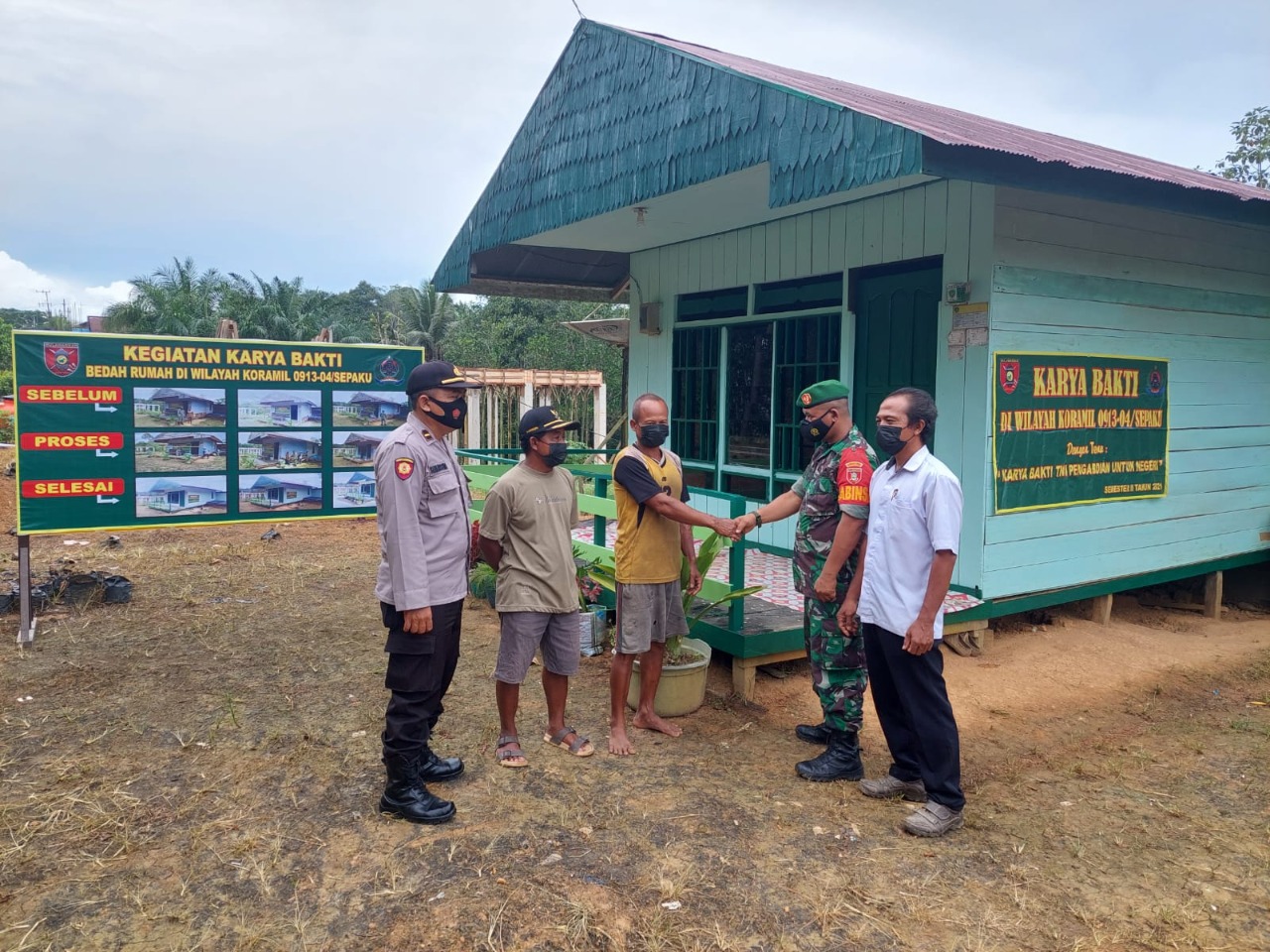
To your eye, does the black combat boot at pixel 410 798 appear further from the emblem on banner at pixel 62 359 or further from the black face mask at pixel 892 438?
the emblem on banner at pixel 62 359

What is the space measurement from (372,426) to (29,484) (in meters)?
2.27

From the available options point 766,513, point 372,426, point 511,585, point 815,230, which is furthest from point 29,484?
point 815,230

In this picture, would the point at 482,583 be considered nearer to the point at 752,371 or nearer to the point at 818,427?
the point at 752,371

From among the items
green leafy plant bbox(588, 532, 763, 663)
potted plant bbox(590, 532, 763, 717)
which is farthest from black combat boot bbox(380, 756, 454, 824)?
green leafy plant bbox(588, 532, 763, 663)

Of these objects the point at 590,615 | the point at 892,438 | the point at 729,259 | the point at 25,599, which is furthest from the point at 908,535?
the point at 25,599

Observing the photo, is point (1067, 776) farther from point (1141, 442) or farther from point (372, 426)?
point (372, 426)

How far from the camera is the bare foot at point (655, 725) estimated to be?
15.4 ft

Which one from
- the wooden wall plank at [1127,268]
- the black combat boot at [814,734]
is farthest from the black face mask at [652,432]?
the wooden wall plank at [1127,268]

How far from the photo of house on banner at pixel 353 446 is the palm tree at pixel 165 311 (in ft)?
60.6

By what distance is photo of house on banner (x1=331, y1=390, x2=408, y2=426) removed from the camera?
23.2 feet

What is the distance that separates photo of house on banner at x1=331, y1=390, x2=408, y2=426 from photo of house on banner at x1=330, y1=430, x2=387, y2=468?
3.2 inches

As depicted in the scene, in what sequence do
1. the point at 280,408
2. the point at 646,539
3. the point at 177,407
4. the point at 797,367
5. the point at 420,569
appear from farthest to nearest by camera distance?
the point at 797,367 → the point at 280,408 → the point at 177,407 → the point at 646,539 → the point at 420,569

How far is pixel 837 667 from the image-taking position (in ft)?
13.8

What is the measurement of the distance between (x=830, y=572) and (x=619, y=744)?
1.33m
